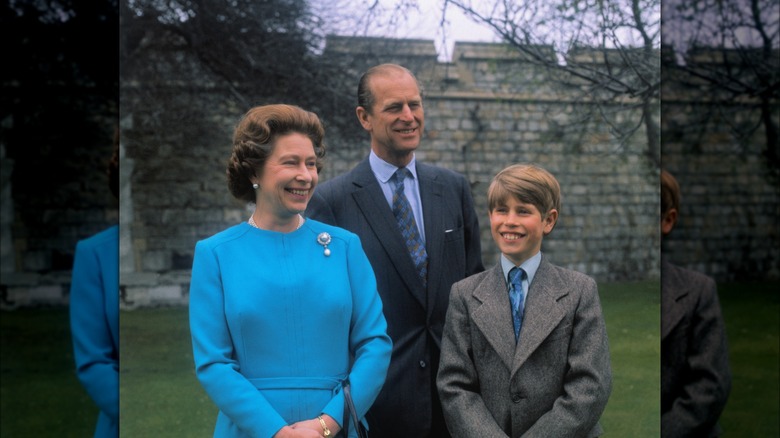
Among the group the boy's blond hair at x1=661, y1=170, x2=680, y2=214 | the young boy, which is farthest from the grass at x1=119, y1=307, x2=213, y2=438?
the boy's blond hair at x1=661, y1=170, x2=680, y2=214

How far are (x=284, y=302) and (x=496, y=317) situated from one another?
815 mm

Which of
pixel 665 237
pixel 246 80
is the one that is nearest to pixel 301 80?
pixel 246 80

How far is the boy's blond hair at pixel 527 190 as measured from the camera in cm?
382

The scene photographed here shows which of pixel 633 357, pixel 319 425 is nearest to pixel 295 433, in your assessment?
pixel 319 425

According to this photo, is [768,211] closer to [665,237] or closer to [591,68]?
[665,237]

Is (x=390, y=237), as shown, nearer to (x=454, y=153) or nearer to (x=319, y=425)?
(x=454, y=153)

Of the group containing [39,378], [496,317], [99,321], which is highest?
[496,317]

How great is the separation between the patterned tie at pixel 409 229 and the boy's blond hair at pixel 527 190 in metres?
0.37

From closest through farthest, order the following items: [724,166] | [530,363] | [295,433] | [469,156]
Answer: [295,433]
[530,363]
[469,156]
[724,166]

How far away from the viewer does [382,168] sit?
4.12 m

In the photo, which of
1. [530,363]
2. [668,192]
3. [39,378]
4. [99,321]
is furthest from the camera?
[39,378]

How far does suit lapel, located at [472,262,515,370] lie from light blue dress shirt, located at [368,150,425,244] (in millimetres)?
450

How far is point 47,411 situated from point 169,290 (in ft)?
3.59

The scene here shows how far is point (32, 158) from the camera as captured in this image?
488 cm
